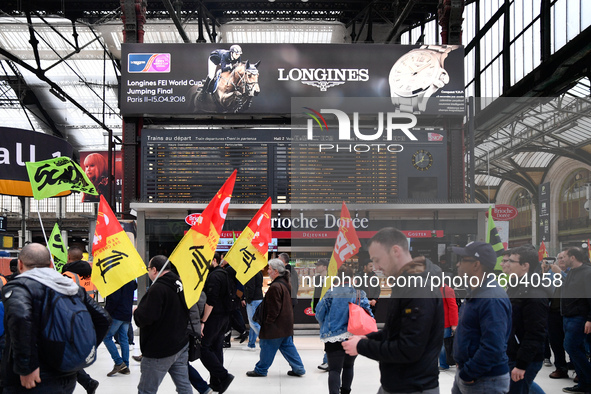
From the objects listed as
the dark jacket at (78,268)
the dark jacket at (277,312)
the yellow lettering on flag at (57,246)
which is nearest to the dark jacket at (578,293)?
the dark jacket at (277,312)

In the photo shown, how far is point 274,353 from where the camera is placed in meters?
7.88

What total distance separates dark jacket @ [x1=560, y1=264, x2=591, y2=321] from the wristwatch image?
15.3 feet

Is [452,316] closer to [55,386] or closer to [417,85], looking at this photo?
[55,386]

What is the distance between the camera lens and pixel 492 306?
3.85m

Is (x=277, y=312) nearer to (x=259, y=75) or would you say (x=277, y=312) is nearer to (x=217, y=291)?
(x=217, y=291)

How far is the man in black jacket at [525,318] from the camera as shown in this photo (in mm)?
4492

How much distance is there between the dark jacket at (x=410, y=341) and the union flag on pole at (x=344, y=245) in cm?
325

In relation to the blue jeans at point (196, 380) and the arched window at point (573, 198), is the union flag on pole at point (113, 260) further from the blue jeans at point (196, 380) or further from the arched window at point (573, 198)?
the arched window at point (573, 198)

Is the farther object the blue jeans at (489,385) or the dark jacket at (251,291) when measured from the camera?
the dark jacket at (251,291)

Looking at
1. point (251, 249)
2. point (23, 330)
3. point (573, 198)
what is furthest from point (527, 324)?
point (251, 249)

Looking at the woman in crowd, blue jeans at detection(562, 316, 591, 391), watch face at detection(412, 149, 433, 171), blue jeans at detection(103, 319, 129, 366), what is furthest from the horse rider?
blue jeans at detection(562, 316, 591, 391)

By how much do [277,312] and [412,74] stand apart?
258 inches

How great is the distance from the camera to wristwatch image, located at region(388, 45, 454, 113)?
37.0 feet

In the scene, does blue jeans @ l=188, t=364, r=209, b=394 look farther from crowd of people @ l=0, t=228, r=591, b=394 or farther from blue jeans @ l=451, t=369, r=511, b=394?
blue jeans @ l=451, t=369, r=511, b=394
